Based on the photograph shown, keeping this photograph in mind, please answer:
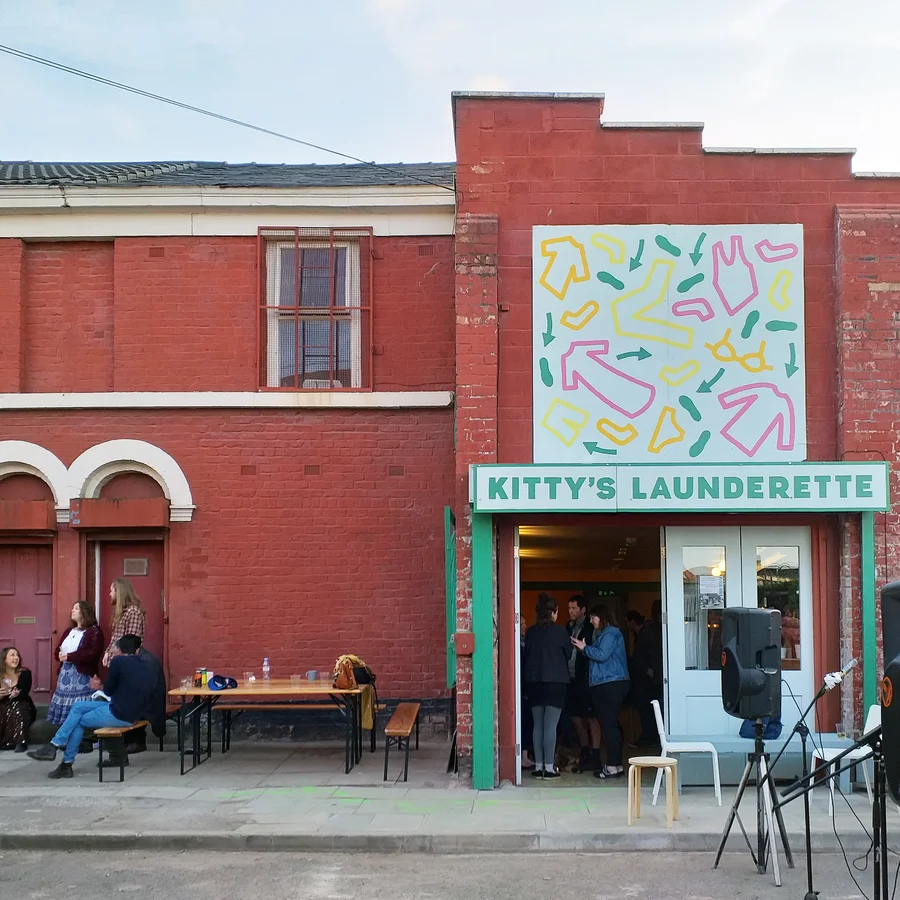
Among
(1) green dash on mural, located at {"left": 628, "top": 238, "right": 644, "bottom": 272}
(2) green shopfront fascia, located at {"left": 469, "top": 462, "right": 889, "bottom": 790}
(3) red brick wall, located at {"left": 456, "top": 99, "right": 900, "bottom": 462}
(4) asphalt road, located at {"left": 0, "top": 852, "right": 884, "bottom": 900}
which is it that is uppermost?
(3) red brick wall, located at {"left": 456, "top": 99, "right": 900, "bottom": 462}

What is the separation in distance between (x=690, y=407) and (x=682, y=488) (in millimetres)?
933

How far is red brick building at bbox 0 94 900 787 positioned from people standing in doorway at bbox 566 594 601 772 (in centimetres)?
103

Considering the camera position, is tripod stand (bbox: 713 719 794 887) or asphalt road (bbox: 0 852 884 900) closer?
asphalt road (bbox: 0 852 884 900)

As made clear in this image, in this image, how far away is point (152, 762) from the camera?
1255cm

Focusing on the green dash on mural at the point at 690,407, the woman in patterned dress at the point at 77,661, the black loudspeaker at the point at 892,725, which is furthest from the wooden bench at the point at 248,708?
the black loudspeaker at the point at 892,725

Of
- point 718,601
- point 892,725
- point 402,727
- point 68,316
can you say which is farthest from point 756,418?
point 68,316

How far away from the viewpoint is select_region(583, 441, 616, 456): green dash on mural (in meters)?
11.2

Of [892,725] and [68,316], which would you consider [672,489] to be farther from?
[68,316]

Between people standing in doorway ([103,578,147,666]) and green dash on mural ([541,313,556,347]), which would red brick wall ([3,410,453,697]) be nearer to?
people standing in doorway ([103,578,147,666])

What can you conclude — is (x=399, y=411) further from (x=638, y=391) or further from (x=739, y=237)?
(x=739, y=237)

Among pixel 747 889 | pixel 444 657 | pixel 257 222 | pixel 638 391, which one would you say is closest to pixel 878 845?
pixel 747 889

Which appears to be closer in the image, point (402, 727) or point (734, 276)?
point (402, 727)

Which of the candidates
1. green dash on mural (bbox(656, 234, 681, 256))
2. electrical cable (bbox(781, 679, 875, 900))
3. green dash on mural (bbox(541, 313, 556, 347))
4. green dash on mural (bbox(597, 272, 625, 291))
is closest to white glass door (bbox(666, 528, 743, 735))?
electrical cable (bbox(781, 679, 875, 900))

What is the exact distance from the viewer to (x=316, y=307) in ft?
46.4
